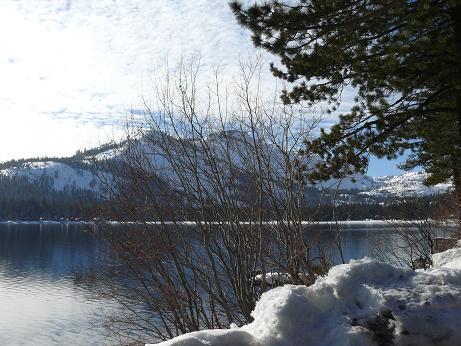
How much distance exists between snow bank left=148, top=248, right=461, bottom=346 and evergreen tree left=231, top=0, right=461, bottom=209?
3.55 m

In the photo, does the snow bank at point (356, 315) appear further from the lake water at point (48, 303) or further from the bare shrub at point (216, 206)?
the lake water at point (48, 303)

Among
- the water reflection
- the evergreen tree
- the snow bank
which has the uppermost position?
the evergreen tree

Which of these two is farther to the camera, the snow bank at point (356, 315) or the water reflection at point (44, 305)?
the water reflection at point (44, 305)

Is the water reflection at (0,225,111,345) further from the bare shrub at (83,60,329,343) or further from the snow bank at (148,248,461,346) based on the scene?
the snow bank at (148,248,461,346)

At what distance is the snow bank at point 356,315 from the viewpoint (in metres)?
3.25

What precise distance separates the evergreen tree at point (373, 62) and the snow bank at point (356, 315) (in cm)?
355

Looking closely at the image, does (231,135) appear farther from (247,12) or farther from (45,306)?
(45,306)

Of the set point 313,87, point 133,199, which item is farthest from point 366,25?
point 133,199

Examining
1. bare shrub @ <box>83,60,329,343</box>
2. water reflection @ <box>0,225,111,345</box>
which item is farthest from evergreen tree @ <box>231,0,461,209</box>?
water reflection @ <box>0,225,111,345</box>

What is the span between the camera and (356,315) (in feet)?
11.0

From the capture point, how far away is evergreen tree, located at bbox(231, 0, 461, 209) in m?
8.01

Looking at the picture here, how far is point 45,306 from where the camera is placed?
27734mm

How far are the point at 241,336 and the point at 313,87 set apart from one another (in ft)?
23.0

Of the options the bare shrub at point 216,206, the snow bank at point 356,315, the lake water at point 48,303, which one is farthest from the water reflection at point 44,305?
the snow bank at point 356,315
